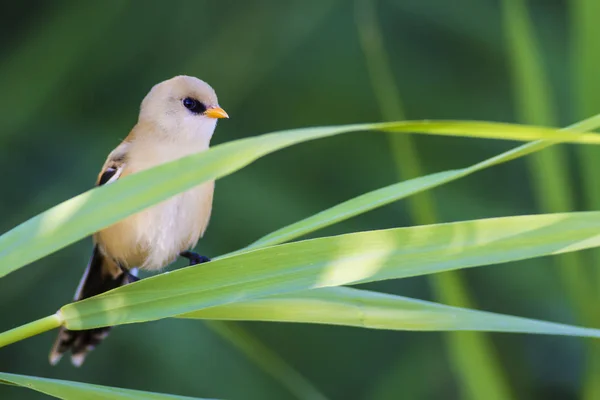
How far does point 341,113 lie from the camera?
282 cm

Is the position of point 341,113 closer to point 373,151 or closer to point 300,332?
point 373,151

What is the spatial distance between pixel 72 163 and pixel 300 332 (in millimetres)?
950

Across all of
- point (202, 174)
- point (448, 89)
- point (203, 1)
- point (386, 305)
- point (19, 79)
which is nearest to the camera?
point (202, 174)

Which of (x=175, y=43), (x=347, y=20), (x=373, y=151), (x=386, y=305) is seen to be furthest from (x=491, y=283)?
(x=386, y=305)

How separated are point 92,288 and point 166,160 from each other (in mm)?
395

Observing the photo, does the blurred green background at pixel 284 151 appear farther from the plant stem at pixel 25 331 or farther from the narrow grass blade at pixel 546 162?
the plant stem at pixel 25 331

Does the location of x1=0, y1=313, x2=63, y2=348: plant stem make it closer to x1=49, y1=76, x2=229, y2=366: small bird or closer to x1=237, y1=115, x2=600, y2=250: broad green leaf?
x1=237, y1=115, x2=600, y2=250: broad green leaf

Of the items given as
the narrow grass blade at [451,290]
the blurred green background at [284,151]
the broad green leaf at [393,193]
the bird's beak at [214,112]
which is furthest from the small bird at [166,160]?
the blurred green background at [284,151]

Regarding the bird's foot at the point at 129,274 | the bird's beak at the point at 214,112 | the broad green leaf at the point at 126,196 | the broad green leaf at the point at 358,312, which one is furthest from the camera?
the bird's foot at the point at 129,274

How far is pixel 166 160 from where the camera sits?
1.25 metres

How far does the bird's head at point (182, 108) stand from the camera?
4.13 feet

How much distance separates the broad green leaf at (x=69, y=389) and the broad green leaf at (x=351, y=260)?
2.3 inches

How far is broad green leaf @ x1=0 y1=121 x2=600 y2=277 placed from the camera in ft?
2.35

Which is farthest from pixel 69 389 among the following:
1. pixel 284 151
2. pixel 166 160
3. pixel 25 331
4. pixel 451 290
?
pixel 284 151
